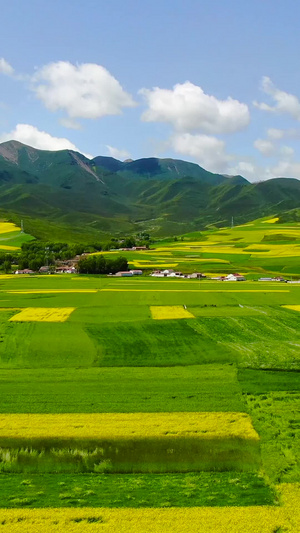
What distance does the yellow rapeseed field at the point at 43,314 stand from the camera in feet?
151

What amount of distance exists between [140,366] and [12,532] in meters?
18.0

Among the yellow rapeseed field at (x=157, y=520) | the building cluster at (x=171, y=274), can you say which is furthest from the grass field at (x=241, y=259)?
the yellow rapeseed field at (x=157, y=520)

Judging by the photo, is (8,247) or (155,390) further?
(8,247)

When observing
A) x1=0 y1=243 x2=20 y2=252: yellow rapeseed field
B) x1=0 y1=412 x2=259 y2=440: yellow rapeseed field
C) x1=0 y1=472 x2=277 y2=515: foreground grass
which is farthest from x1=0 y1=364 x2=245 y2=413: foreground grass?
x1=0 y1=243 x2=20 y2=252: yellow rapeseed field

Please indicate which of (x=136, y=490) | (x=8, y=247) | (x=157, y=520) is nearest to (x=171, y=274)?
(x=136, y=490)

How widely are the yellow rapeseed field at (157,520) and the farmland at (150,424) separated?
47mm

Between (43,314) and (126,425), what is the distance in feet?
97.9

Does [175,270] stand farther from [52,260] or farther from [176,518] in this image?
[176,518]

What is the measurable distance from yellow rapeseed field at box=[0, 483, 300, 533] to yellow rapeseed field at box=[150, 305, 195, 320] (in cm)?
3127

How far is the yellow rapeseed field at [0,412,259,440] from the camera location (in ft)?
66.1

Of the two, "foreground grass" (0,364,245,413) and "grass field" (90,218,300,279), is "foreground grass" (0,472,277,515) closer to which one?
"foreground grass" (0,364,245,413)

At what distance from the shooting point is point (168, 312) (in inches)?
1953

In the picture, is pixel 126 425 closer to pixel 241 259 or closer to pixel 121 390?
pixel 121 390

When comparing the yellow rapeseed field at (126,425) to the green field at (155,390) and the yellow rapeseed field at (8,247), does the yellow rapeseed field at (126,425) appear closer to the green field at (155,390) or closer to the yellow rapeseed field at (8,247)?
the green field at (155,390)
